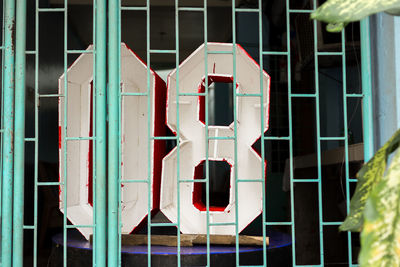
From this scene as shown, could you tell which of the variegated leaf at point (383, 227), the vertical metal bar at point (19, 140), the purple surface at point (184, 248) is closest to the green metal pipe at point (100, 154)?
the purple surface at point (184, 248)

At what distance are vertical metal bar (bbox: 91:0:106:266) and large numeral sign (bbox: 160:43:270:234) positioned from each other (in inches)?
17.8

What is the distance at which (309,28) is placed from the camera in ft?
14.8

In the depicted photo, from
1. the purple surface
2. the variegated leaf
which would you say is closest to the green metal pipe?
the purple surface

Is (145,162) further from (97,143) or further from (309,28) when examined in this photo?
(309,28)

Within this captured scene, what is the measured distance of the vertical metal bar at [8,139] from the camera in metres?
2.26

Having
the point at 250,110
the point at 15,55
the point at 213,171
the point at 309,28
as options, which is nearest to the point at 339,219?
the point at 309,28

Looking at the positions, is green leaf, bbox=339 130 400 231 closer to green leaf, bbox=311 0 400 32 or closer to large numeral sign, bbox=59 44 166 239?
green leaf, bbox=311 0 400 32

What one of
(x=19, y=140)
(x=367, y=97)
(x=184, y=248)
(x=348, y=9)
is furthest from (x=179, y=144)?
(x=348, y=9)

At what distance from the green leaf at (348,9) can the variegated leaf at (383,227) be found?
327 millimetres

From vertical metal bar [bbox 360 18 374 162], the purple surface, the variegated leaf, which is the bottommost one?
the purple surface

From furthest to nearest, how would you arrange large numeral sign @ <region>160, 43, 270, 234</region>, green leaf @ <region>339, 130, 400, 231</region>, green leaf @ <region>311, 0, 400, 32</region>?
large numeral sign @ <region>160, 43, 270, 234</region> → green leaf @ <region>339, 130, 400, 231</region> → green leaf @ <region>311, 0, 400, 32</region>

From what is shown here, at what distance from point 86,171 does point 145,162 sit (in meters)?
0.35

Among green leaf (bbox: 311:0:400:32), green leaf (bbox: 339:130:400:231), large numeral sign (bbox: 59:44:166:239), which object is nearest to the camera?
green leaf (bbox: 311:0:400:32)

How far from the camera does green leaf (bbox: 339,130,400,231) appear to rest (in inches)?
44.4
